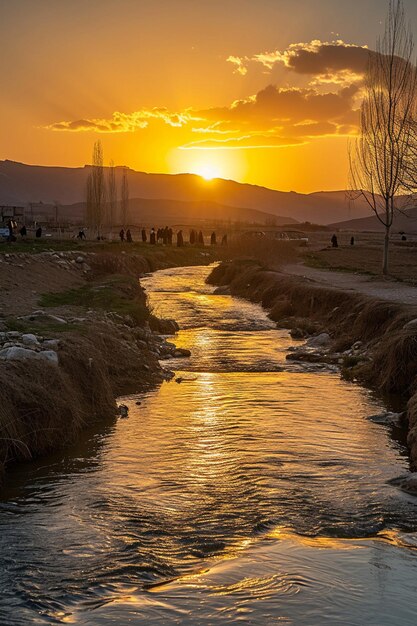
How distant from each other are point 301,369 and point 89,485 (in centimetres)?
886

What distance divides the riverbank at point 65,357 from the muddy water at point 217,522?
1.52 feet

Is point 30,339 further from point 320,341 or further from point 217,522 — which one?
point 320,341

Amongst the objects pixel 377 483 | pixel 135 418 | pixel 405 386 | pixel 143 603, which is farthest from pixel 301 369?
pixel 143 603

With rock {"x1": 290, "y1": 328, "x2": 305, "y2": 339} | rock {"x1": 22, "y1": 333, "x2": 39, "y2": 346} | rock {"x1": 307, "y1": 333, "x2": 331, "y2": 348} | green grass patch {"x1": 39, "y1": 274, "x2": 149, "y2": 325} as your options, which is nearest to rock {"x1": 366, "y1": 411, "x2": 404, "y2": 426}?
rock {"x1": 22, "y1": 333, "x2": 39, "y2": 346}

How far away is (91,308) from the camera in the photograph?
21.2m

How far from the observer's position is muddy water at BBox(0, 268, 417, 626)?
664 centimetres

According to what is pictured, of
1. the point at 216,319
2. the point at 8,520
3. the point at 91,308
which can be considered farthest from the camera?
the point at 216,319

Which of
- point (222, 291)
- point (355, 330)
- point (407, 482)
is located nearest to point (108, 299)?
point (355, 330)

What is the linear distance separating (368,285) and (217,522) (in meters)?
20.9

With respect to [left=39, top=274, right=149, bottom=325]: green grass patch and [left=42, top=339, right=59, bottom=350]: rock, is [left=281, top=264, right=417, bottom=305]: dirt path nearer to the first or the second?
[left=39, top=274, right=149, bottom=325]: green grass patch

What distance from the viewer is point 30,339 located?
12.8 m

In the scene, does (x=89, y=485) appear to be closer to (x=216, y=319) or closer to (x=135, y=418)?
(x=135, y=418)

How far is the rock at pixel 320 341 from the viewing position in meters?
21.0

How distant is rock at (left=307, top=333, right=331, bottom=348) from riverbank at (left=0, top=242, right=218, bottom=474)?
12.6ft
